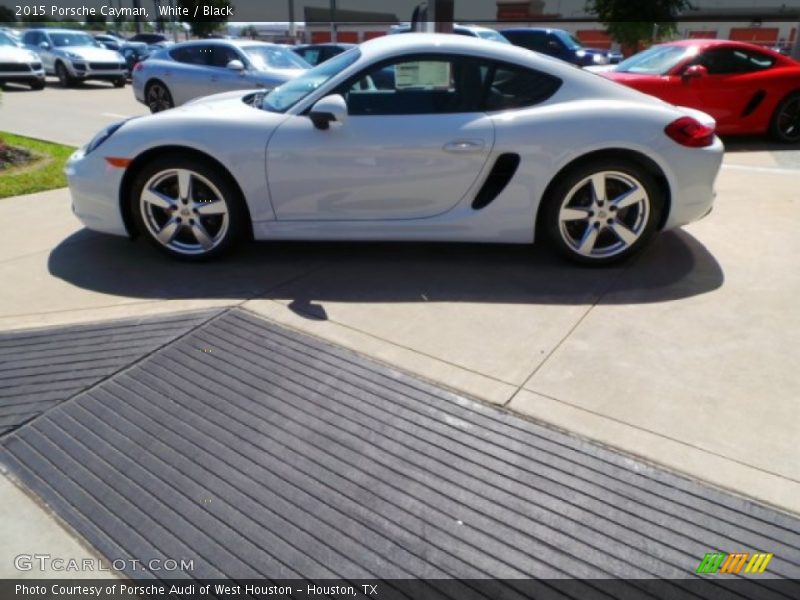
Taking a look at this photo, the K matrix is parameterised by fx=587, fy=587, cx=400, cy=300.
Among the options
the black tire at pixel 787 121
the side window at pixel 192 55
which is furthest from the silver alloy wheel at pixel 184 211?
the black tire at pixel 787 121

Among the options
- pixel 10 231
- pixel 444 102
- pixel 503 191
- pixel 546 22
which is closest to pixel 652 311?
pixel 503 191

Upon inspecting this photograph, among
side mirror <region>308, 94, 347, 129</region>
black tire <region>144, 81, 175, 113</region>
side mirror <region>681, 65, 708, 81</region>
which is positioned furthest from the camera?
black tire <region>144, 81, 175, 113</region>

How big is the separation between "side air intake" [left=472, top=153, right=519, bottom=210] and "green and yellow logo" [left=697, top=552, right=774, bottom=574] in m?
2.30

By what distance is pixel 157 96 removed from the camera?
10367 mm

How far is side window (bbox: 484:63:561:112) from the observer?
3.58m

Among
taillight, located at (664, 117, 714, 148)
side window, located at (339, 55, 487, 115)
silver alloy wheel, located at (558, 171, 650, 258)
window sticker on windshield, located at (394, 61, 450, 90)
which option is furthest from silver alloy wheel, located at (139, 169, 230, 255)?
taillight, located at (664, 117, 714, 148)

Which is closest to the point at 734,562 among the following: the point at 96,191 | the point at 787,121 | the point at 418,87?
the point at 418,87

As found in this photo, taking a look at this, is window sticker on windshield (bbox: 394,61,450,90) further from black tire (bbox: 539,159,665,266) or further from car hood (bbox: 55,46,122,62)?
car hood (bbox: 55,46,122,62)

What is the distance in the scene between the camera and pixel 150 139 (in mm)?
3637

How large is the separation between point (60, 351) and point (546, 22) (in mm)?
45128

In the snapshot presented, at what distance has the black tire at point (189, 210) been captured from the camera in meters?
3.66

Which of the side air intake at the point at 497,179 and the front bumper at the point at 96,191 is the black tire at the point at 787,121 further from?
the front bumper at the point at 96,191

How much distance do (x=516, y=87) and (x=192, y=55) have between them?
819 centimetres
